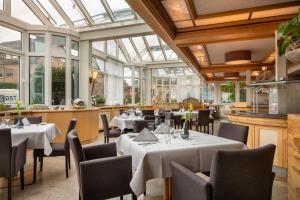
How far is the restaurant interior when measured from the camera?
2.06m

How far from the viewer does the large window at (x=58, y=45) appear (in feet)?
24.4

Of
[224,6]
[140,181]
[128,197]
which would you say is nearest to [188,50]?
[224,6]

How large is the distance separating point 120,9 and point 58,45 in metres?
2.36

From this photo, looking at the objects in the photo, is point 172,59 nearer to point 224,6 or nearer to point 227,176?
point 224,6

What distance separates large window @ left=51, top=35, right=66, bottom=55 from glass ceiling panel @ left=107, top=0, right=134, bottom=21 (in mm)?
1884

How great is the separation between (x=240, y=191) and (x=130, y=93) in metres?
11.5

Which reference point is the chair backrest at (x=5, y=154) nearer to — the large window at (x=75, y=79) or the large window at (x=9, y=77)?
the large window at (x=9, y=77)

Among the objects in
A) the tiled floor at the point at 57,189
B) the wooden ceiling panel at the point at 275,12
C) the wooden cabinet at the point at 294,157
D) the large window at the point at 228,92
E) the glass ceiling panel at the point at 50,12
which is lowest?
the tiled floor at the point at 57,189

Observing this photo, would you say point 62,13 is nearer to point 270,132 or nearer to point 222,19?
point 222,19

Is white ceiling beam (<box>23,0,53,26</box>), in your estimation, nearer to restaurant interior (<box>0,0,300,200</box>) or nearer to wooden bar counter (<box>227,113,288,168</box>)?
restaurant interior (<box>0,0,300,200</box>)

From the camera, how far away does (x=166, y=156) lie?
2.21 m

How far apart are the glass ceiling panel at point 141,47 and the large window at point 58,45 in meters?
4.97

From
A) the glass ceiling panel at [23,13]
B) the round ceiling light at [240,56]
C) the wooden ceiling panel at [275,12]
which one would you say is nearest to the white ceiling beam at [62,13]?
the glass ceiling panel at [23,13]

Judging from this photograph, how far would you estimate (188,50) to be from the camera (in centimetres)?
752
